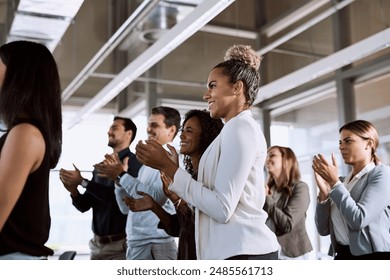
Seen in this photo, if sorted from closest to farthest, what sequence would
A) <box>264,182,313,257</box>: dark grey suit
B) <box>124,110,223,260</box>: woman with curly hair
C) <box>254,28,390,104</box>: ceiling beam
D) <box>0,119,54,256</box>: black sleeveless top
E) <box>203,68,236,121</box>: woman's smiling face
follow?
<box>0,119,54,256</box>: black sleeveless top
<box>203,68,236,121</box>: woman's smiling face
<box>124,110,223,260</box>: woman with curly hair
<box>264,182,313,257</box>: dark grey suit
<box>254,28,390,104</box>: ceiling beam

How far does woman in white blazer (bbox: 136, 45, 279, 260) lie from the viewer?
112 centimetres

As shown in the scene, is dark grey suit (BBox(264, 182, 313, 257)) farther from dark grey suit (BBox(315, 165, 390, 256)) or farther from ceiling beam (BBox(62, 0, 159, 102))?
ceiling beam (BBox(62, 0, 159, 102))

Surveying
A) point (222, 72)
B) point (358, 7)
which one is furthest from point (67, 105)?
point (222, 72)

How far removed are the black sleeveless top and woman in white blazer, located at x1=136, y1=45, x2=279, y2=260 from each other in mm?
302

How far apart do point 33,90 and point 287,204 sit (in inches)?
67.2

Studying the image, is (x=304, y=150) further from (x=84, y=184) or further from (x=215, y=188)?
(x=215, y=188)

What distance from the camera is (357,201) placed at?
1.75m

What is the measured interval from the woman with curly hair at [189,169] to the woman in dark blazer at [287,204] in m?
0.72

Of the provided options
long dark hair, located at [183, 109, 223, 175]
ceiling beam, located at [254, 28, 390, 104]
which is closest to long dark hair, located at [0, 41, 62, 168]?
long dark hair, located at [183, 109, 223, 175]

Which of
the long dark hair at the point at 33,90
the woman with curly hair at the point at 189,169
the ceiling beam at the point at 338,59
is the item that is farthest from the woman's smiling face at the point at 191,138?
the ceiling beam at the point at 338,59

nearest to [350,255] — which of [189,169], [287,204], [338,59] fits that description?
[189,169]

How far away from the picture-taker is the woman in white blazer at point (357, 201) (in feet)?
5.45

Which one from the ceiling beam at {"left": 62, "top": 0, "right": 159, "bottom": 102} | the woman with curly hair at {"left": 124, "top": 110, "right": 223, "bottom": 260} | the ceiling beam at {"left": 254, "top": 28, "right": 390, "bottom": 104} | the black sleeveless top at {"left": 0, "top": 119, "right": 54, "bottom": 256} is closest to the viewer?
the black sleeveless top at {"left": 0, "top": 119, "right": 54, "bottom": 256}
